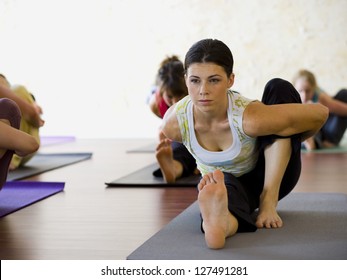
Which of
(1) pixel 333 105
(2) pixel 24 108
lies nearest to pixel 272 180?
(2) pixel 24 108

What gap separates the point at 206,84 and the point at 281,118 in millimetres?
262

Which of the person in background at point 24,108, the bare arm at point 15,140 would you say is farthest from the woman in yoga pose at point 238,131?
the person in background at point 24,108

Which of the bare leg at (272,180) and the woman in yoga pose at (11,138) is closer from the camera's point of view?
the bare leg at (272,180)

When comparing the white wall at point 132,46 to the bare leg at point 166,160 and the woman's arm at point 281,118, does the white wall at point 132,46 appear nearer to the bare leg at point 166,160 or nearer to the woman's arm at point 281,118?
the bare leg at point 166,160

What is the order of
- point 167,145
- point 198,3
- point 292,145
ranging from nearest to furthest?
point 292,145, point 167,145, point 198,3

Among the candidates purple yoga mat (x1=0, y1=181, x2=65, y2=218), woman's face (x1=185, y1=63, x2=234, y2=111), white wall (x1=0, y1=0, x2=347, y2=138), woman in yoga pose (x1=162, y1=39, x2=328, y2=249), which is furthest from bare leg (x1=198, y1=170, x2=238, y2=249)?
white wall (x1=0, y1=0, x2=347, y2=138)

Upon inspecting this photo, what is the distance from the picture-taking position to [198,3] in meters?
6.80

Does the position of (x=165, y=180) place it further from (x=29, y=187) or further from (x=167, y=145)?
(x=29, y=187)

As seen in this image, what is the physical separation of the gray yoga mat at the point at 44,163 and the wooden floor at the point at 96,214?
8 centimetres

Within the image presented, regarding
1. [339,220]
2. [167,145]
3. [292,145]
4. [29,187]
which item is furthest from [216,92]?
[29,187]

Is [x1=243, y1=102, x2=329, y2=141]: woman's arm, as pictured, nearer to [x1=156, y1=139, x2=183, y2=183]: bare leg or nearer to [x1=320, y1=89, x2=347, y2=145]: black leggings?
[x1=156, y1=139, x2=183, y2=183]: bare leg

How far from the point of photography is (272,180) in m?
2.16

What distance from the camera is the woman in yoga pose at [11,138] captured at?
7.66ft

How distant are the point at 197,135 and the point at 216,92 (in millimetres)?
203
